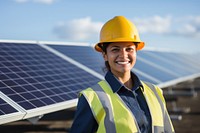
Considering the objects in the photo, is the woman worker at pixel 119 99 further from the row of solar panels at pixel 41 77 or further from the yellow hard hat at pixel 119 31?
the row of solar panels at pixel 41 77

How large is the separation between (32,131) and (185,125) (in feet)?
16.4

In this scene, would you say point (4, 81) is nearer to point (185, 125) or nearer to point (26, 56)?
point (26, 56)

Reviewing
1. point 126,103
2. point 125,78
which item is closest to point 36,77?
point 125,78

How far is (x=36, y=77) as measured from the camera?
877 cm

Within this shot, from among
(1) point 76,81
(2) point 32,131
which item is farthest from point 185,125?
(2) point 32,131

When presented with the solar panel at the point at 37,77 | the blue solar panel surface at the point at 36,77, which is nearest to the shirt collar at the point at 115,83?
the solar panel at the point at 37,77

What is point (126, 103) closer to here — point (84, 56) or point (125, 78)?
point (125, 78)

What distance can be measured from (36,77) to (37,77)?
0.03 metres

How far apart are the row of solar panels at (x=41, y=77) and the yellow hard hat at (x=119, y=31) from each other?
3273 mm

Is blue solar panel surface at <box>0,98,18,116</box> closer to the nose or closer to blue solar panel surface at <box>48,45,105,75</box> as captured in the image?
the nose

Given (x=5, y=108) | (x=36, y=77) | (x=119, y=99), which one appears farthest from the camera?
(x=36, y=77)

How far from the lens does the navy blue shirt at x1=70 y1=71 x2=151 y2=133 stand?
2.88m

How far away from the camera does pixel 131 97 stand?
3.17 metres

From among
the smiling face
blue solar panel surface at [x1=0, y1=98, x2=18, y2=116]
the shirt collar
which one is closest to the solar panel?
blue solar panel surface at [x1=0, y1=98, x2=18, y2=116]
